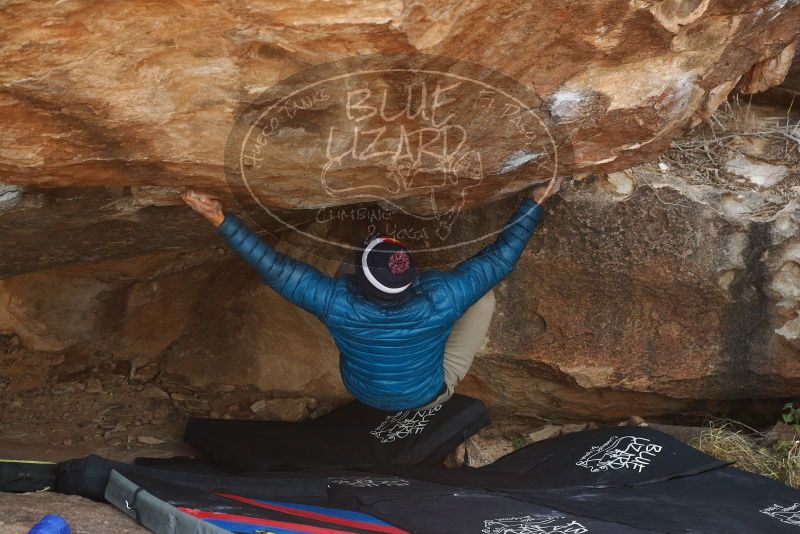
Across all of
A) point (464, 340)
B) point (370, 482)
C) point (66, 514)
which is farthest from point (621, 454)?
point (66, 514)

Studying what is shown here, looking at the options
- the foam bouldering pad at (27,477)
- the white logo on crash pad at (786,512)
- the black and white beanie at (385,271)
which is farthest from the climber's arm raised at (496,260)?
the foam bouldering pad at (27,477)

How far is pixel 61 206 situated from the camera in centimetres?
273

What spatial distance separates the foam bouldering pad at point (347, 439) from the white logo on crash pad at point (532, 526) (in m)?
0.94

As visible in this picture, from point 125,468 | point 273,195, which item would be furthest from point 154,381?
point 273,195

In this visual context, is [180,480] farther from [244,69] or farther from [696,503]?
[696,503]

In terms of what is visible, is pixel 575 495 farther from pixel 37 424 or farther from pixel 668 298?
pixel 37 424

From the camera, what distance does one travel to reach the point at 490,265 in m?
3.04

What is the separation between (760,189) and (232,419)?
2.57 metres

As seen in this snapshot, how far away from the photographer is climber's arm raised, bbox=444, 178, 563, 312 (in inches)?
119

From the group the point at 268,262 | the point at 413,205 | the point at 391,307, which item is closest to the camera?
the point at 268,262

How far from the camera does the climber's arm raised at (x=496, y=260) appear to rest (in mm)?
3016

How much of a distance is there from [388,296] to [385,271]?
0.10 m

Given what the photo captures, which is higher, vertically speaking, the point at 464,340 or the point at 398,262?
the point at 398,262

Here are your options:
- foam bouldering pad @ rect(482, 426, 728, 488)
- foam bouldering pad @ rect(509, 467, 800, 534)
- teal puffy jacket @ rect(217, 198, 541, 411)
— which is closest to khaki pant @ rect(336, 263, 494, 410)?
teal puffy jacket @ rect(217, 198, 541, 411)
